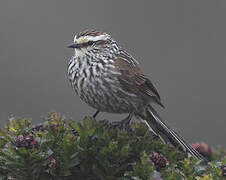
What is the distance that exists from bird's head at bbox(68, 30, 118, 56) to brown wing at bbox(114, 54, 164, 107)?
0.23m

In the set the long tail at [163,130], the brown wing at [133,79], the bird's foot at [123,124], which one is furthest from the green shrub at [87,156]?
the brown wing at [133,79]

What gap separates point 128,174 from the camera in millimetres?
4414

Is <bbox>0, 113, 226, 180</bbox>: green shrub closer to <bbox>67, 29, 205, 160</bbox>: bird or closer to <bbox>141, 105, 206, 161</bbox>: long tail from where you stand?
<bbox>141, 105, 206, 161</bbox>: long tail

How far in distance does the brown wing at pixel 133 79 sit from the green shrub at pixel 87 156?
1.89m

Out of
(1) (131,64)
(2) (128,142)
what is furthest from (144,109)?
(2) (128,142)

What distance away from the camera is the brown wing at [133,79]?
668 centimetres

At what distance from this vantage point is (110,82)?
21.4 ft

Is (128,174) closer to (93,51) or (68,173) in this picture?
(68,173)

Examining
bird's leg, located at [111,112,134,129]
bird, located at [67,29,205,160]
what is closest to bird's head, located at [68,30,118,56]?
bird, located at [67,29,205,160]

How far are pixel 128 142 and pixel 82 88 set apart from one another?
6.45 ft

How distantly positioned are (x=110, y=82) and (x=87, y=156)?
2.00 meters

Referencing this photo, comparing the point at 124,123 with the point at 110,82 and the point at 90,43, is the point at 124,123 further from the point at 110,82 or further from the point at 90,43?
the point at 90,43

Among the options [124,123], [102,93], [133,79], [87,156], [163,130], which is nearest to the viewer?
[87,156]

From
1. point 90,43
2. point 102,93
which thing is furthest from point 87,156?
point 90,43
